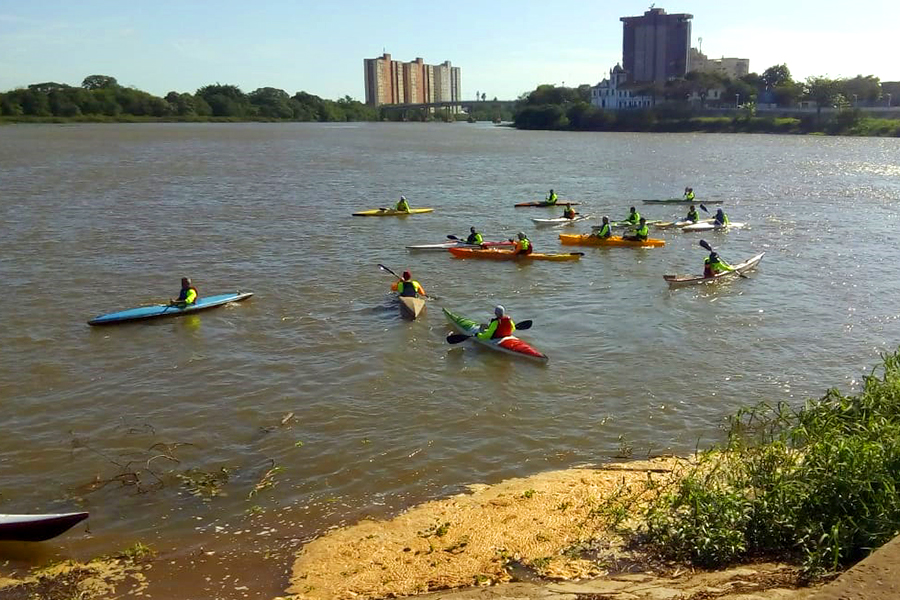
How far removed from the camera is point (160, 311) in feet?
62.9

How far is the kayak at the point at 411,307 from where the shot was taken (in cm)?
1933

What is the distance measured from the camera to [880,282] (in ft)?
78.4

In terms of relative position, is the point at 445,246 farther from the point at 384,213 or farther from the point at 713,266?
the point at 713,266

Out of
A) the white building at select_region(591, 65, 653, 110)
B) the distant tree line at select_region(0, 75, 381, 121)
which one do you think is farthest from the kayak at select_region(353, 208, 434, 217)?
the white building at select_region(591, 65, 653, 110)

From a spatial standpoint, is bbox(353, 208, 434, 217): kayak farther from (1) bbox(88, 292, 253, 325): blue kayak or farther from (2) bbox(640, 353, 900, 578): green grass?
(2) bbox(640, 353, 900, 578): green grass

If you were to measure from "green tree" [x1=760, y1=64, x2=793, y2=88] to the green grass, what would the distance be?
16427 centimetres

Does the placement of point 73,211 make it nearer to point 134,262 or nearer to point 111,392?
point 134,262

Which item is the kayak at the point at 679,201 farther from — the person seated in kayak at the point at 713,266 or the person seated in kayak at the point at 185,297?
the person seated in kayak at the point at 185,297

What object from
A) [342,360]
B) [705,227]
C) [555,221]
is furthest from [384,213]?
[342,360]

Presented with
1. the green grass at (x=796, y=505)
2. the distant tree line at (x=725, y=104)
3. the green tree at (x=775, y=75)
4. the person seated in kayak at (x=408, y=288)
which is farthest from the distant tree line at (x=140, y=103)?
the green grass at (x=796, y=505)

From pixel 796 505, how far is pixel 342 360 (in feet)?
34.0

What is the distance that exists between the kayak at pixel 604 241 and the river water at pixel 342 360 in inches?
Answer: 28.6

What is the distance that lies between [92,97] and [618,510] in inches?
6260

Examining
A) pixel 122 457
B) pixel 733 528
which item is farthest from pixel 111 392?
pixel 733 528
